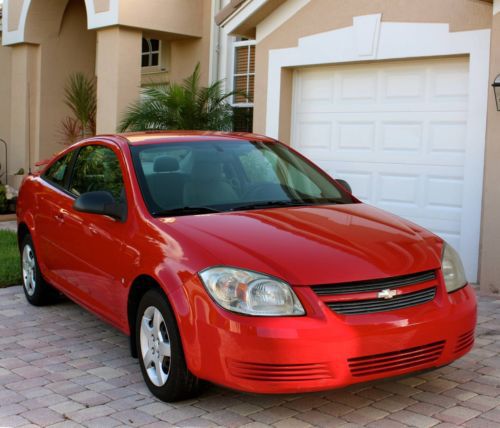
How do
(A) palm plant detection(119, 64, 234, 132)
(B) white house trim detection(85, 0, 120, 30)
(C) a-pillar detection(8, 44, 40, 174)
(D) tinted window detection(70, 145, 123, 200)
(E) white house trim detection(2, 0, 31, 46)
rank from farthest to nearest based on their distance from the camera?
(C) a-pillar detection(8, 44, 40, 174), (E) white house trim detection(2, 0, 31, 46), (B) white house trim detection(85, 0, 120, 30), (A) palm plant detection(119, 64, 234, 132), (D) tinted window detection(70, 145, 123, 200)

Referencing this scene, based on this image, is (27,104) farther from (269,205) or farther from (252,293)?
(252,293)

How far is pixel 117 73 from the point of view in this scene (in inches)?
459

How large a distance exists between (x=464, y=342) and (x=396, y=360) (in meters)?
0.56

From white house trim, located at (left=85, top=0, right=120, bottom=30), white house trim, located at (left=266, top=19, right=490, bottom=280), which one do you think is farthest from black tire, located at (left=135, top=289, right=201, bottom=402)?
white house trim, located at (left=85, top=0, right=120, bottom=30)

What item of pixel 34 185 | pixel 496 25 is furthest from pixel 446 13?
pixel 34 185

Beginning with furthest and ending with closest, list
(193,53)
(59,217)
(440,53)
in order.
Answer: (193,53)
(440,53)
(59,217)

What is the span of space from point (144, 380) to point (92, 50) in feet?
36.8

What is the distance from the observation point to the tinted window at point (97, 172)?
5.28 metres

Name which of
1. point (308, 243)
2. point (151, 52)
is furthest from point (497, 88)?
point (151, 52)

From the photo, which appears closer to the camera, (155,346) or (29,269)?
(155,346)

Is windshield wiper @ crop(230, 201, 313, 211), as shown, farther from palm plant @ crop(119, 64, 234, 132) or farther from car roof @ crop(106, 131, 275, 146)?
palm plant @ crop(119, 64, 234, 132)

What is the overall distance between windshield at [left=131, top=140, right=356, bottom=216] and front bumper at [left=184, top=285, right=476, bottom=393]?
1079 millimetres

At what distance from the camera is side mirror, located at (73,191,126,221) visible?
492cm

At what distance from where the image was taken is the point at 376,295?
3.98m
